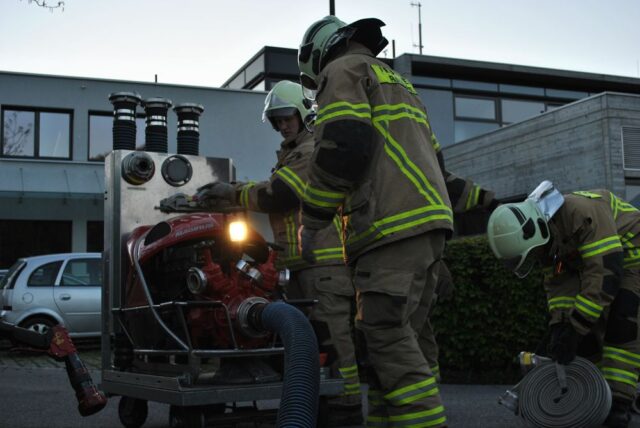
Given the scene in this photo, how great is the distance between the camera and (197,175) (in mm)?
6289

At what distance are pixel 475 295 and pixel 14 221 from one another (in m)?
18.8

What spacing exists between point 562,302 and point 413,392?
2.83m

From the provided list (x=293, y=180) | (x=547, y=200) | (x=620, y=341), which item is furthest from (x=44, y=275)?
(x=620, y=341)

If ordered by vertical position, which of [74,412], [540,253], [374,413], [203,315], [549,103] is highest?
A: [549,103]

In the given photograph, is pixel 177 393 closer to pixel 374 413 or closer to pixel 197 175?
pixel 374 413

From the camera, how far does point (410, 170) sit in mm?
3703

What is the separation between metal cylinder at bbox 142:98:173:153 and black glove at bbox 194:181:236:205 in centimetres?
90

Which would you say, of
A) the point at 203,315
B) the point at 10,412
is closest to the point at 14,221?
the point at 10,412

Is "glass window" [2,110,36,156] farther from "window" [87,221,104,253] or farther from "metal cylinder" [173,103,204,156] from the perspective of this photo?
"metal cylinder" [173,103,204,156]

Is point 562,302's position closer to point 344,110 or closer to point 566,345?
point 566,345

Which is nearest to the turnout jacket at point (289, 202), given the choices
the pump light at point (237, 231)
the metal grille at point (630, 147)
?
the pump light at point (237, 231)

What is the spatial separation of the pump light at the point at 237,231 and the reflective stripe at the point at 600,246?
7.14 feet

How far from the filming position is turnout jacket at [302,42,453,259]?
3549mm

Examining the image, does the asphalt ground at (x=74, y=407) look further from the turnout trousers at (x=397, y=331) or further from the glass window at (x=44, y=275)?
the glass window at (x=44, y=275)
